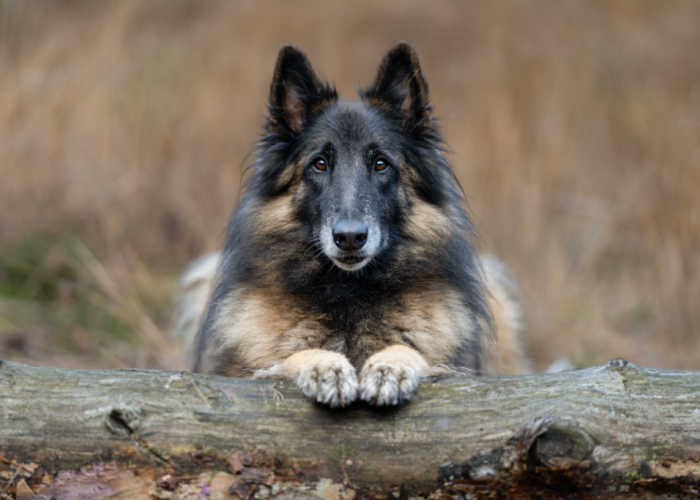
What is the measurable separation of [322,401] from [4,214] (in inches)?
232

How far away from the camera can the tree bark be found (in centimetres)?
258

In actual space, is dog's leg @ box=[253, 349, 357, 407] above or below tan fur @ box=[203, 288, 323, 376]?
below

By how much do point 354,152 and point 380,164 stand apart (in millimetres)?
152

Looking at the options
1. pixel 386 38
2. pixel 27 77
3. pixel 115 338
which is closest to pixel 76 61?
pixel 27 77

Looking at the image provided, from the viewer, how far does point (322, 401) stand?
274 centimetres

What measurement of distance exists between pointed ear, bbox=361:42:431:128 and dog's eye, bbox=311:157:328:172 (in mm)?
508

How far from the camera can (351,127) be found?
12.8 ft

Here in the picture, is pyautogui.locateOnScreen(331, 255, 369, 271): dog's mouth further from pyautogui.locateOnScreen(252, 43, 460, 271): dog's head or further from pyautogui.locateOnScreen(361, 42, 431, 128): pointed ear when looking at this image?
pyautogui.locateOnScreen(361, 42, 431, 128): pointed ear

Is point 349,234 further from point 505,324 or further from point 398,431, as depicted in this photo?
point 505,324

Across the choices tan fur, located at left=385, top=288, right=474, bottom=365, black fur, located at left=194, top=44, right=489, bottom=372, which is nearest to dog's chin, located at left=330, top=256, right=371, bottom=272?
black fur, located at left=194, top=44, right=489, bottom=372

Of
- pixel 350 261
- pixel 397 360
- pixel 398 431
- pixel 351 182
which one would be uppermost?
pixel 351 182

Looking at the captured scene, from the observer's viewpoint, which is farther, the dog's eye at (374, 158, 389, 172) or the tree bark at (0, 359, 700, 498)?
the dog's eye at (374, 158, 389, 172)

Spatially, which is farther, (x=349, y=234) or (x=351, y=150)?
(x=351, y=150)

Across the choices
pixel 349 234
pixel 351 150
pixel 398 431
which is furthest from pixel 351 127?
pixel 398 431
